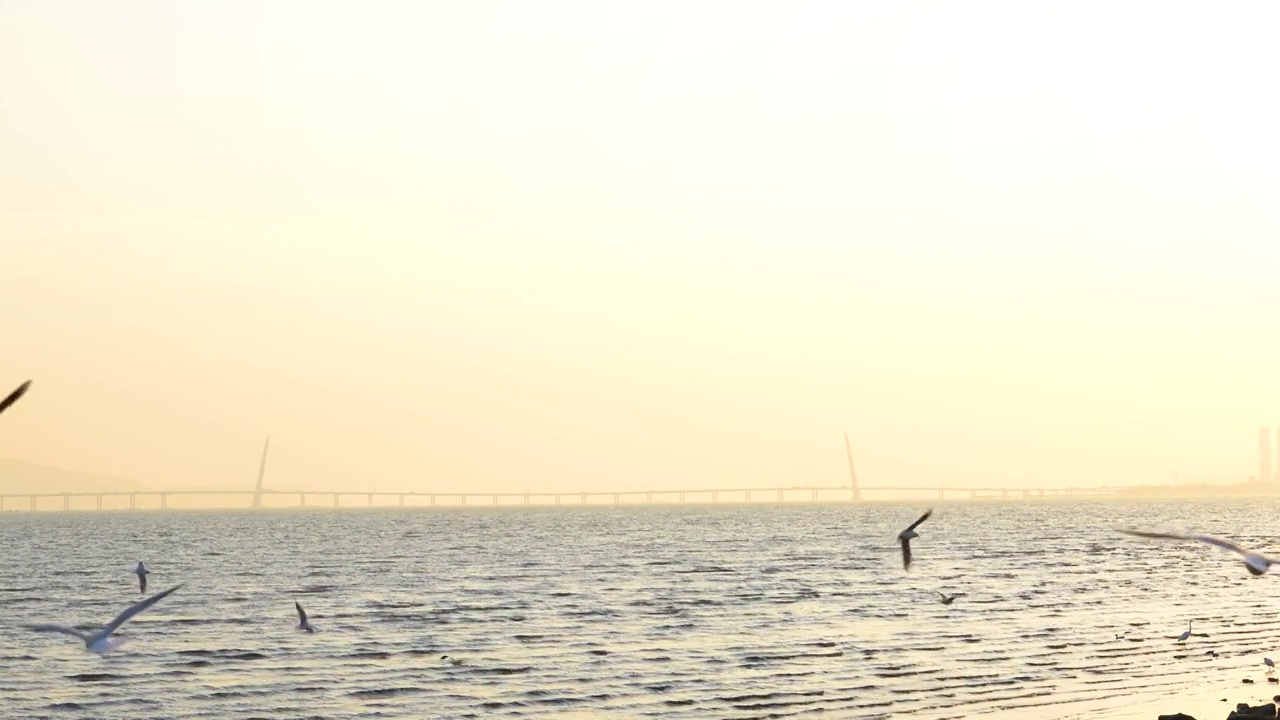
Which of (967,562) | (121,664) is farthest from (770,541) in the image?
(121,664)

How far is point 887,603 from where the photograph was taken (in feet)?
222

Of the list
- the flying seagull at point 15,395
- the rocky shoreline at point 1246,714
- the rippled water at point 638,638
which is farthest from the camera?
the rippled water at point 638,638

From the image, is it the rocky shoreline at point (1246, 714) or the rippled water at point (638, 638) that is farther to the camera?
the rippled water at point (638, 638)

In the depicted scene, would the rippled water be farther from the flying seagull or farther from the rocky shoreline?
the flying seagull

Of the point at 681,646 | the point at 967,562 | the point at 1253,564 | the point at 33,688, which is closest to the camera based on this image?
the point at 1253,564

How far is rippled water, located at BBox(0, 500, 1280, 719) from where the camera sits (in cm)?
3919

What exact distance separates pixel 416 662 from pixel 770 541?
11247 centimetres

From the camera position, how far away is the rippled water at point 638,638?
39188mm

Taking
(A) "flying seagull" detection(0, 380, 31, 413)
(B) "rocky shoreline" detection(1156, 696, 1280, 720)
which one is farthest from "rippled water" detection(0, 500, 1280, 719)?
(A) "flying seagull" detection(0, 380, 31, 413)

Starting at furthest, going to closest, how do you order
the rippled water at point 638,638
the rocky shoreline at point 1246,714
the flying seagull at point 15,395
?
the rippled water at point 638,638 < the rocky shoreline at point 1246,714 < the flying seagull at point 15,395

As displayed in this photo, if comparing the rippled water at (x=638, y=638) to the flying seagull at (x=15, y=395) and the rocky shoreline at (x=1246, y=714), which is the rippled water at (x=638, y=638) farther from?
the flying seagull at (x=15, y=395)

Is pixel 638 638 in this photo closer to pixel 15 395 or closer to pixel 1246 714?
pixel 1246 714

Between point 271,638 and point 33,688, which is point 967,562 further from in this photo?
point 33,688

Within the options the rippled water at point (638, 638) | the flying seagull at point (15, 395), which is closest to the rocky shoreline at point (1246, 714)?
the rippled water at point (638, 638)
